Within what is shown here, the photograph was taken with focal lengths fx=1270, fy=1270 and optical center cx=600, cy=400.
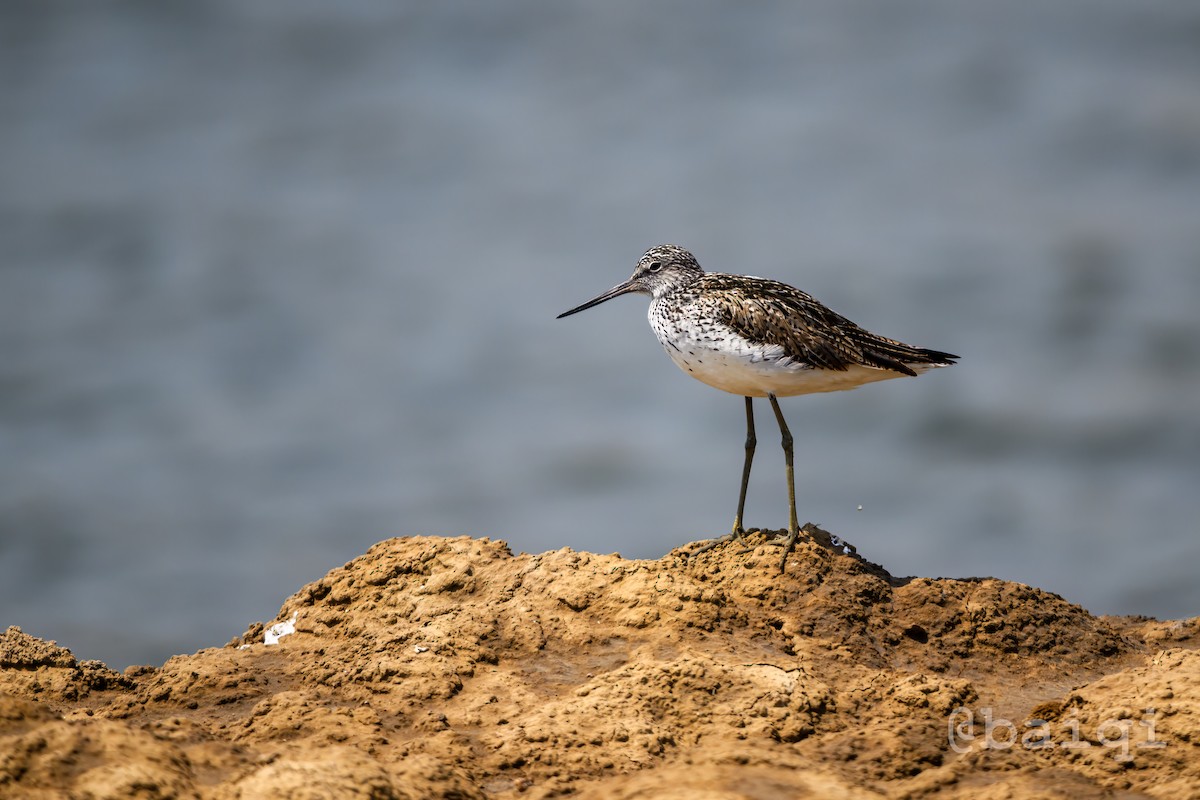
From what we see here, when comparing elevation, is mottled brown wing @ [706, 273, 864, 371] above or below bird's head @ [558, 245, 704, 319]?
below

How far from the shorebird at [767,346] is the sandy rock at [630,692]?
1276 millimetres

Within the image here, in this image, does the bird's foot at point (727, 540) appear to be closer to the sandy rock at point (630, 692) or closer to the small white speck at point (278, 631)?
the sandy rock at point (630, 692)

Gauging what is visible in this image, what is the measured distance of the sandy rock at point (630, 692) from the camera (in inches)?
247

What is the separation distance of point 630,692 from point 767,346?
349 centimetres

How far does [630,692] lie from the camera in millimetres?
7375

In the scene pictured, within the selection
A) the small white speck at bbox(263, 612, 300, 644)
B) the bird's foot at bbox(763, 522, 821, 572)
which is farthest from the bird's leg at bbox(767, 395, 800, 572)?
the small white speck at bbox(263, 612, 300, 644)

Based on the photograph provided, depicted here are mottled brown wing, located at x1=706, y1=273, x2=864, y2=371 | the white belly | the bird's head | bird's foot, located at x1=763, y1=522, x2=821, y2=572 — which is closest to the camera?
bird's foot, located at x1=763, y1=522, x2=821, y2=572

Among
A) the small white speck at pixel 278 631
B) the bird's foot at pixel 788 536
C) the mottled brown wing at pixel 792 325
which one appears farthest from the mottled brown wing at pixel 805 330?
the small white speck at pixel 278 631

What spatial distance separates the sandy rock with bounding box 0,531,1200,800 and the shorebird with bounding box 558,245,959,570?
1276 millimetres

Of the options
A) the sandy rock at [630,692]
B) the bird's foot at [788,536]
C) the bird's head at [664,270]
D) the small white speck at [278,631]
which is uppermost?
the bird's head at [664,270]

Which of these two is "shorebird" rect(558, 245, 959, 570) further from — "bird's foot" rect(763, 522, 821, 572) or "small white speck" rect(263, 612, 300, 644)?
"small white speck" rect(263, 612, 300, 644)

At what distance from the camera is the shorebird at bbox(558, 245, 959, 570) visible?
391 inches

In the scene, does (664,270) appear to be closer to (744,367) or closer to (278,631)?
(744,367)

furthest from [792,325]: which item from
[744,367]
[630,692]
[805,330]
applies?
[630,692]
